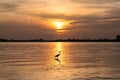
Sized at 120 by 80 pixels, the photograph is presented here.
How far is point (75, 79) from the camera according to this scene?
2428 centimetres

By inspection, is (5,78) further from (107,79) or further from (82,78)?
(107,79)

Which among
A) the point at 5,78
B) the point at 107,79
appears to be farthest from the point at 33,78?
the point at 107,79

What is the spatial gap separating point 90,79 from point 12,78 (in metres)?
6.18

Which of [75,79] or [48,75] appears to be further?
[48,75]

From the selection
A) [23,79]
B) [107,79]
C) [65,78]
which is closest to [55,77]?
[65,78]

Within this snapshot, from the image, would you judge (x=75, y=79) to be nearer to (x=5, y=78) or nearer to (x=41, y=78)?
(x=41, y=78)

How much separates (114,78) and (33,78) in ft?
21.3

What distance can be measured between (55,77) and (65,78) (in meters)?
1.06

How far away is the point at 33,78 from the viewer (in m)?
25.3

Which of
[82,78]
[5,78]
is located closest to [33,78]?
[5,78]

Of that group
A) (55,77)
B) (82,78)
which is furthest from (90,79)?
(55,77)

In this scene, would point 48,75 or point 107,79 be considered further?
point 48,75

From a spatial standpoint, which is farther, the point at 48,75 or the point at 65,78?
the point at 48,75

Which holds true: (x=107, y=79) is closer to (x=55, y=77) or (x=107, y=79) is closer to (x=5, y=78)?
(x=55, y=77)
